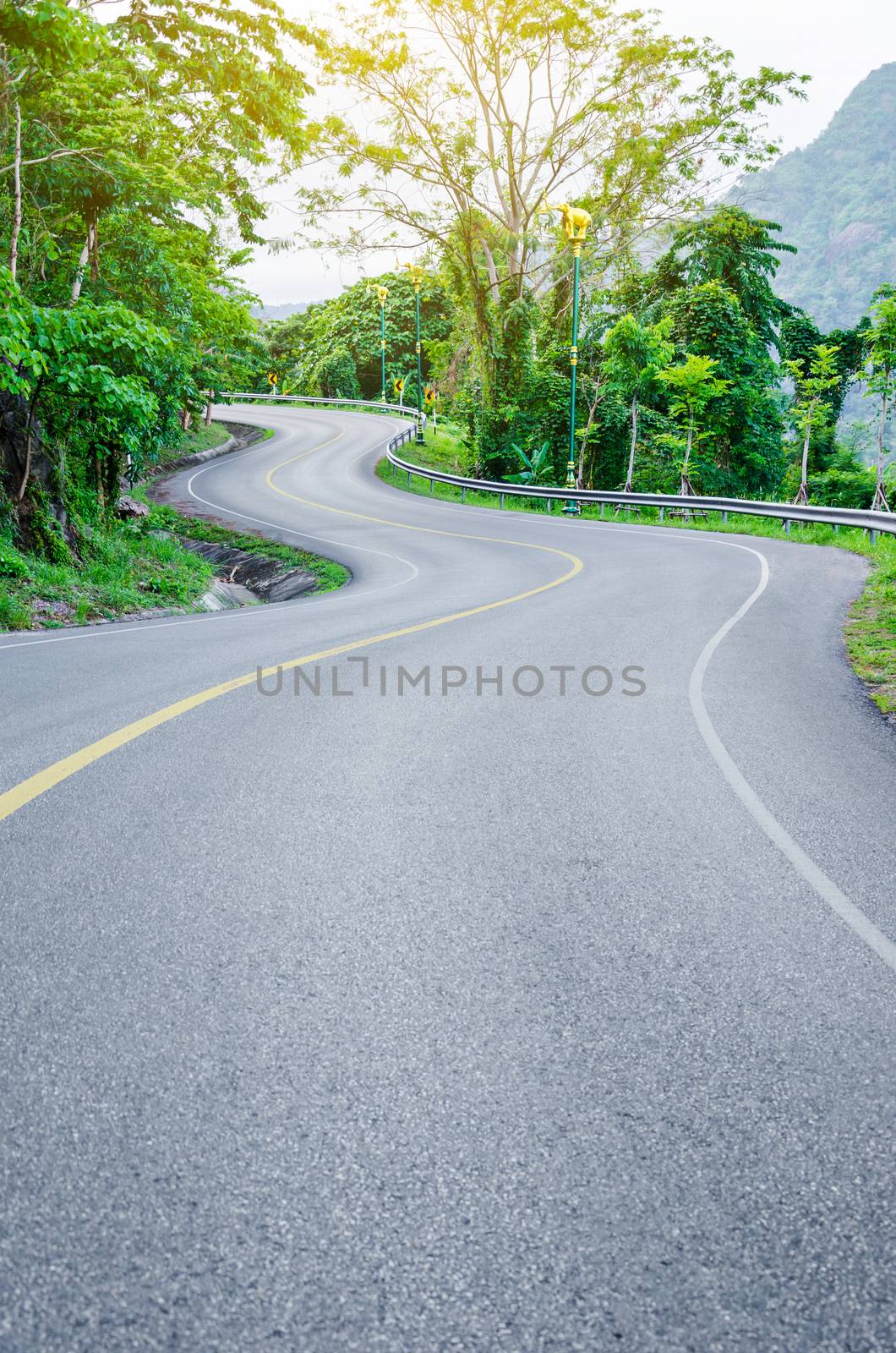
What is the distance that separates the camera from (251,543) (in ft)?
82.5

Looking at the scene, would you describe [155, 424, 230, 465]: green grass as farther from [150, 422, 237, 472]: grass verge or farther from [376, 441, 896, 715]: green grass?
[376, 441, 896, 715]: green grass

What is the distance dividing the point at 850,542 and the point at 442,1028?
65.5 ft

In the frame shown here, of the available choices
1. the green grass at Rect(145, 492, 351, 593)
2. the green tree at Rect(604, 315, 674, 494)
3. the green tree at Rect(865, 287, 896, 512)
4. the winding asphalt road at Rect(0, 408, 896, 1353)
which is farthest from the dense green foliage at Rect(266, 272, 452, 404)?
the winding asphalt road at Rect(0, 408, 896, 1353)

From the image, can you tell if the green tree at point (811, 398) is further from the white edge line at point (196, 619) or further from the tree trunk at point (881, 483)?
the white edge line at point (196, 619)

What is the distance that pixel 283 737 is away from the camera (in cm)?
598

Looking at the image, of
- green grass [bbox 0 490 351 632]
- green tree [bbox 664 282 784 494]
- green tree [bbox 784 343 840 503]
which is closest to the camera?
green grass [bbox 0 490 351 632]

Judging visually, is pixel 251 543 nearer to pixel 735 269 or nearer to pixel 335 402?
pixel 735 269

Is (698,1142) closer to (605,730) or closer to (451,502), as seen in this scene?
(605,730)

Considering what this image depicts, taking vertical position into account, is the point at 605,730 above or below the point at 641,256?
below

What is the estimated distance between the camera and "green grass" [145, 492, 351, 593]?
20.0 meters

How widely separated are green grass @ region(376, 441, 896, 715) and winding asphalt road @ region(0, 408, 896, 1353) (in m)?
2.41

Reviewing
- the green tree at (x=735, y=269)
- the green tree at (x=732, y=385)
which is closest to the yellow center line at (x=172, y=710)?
the green tree at (x=732, y=385)

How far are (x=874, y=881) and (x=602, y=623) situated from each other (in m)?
7.31

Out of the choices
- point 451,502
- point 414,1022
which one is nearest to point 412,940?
point 414,1022
